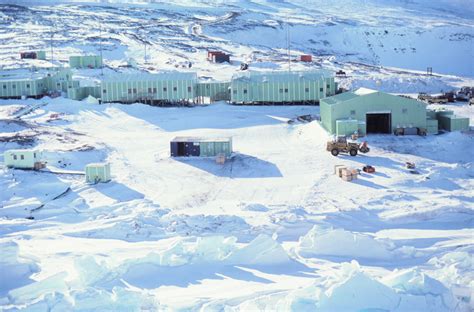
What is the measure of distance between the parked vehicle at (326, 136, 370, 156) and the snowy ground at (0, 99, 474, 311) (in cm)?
47

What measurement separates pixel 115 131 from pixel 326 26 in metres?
56.4

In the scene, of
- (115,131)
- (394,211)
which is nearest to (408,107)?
(394,211)

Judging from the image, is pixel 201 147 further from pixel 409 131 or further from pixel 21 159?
pixel 409 131

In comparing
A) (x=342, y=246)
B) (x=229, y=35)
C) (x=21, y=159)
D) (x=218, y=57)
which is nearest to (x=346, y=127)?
(x=21, y=159)

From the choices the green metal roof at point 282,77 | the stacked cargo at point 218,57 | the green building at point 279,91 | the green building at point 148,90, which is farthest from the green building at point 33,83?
the stacked cargo at point 218,57

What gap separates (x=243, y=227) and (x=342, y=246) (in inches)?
147

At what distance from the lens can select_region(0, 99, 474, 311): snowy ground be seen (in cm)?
1483

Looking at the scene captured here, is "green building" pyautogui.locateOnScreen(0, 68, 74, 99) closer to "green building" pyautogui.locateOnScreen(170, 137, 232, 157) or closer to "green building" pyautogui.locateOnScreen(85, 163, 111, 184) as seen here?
"green building" pyautogui.locateOnScreen(170, 137, 232, 157)

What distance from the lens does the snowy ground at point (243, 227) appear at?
14.8 metres

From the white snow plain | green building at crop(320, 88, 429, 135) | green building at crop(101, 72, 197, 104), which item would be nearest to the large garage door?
green building at crop(320, 88, 429, 135)

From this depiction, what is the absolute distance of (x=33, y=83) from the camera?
49875 millimetres

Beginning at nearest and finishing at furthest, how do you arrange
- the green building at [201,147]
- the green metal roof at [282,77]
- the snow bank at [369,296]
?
the snow bank at [369,296] < the green building at [201,147] < the green metal roof at [282,77]

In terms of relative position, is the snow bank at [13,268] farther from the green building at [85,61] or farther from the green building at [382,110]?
the green building at [85,61]

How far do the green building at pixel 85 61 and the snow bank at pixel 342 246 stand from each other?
47427 millimetres
